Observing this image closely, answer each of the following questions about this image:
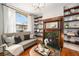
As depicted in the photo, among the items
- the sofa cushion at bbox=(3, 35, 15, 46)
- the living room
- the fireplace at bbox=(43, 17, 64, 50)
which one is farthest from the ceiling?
the sofa cushion at bbox=(3, 35, 15, 46)

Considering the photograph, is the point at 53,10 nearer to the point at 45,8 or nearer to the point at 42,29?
the point at 45,8

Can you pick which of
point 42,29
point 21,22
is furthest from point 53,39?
point 21,22

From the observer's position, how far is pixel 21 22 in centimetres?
159

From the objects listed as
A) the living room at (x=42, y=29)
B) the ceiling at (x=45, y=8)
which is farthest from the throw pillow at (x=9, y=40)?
the ceiling at (x=45, y=8)

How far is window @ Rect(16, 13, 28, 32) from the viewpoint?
5.12ft

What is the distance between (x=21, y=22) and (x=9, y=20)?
23 cm

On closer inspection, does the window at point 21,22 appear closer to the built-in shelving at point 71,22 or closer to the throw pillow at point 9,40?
the throw pillow at point 9,40

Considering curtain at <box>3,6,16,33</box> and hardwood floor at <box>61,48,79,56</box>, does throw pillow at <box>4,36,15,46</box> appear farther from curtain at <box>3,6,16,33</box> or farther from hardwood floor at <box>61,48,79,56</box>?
hardwood floor at <box>61,48,79,56</box>

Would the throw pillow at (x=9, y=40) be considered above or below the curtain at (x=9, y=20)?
below

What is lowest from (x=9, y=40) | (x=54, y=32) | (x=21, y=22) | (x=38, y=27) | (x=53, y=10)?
(x=9, y=40)

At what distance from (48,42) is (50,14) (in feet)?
1.80

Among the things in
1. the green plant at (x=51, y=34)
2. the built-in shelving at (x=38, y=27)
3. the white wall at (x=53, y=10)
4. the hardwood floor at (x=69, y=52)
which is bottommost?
the hardwood floor at (x=69, y=52)

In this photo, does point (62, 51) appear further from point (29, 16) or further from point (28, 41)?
point (29, 16)

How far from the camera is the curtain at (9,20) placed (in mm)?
1479
